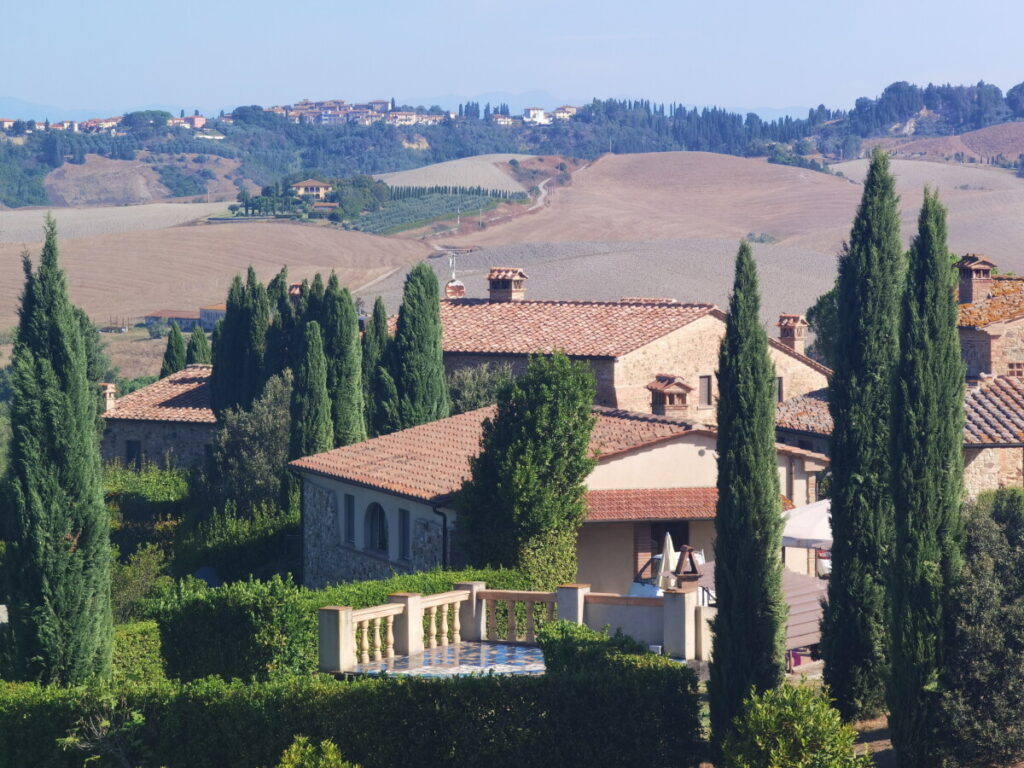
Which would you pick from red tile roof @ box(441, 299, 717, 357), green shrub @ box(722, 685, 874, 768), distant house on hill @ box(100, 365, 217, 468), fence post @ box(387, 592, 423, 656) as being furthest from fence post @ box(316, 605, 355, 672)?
distant house on hill @ box(100, 365, 217, 468)

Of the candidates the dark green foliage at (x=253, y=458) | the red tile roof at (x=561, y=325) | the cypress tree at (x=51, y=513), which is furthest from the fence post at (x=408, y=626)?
the red tile roof at (x=561, y=325)

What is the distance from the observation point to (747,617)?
54.0 feet

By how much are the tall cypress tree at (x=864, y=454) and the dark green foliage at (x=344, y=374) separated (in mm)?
22572

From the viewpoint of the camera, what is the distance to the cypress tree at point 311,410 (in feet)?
124

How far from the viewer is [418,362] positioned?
41.1 m

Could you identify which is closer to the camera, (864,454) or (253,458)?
(864,454)

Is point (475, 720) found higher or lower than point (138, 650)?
higher

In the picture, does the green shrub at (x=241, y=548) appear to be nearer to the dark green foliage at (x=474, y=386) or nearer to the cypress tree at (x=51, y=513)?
the dark green foliage at (x=474, y=386)

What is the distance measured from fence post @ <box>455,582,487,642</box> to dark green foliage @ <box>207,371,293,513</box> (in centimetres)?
1838

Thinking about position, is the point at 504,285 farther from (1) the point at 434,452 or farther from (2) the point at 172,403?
(1) the point at 434,452

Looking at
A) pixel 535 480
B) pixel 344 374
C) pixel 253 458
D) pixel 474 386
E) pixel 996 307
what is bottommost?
pixel 253 458

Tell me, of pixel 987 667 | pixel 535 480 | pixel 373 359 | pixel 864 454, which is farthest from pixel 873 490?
pixel 373 359

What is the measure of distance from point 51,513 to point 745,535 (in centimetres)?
908

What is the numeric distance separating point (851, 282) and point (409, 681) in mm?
7172
